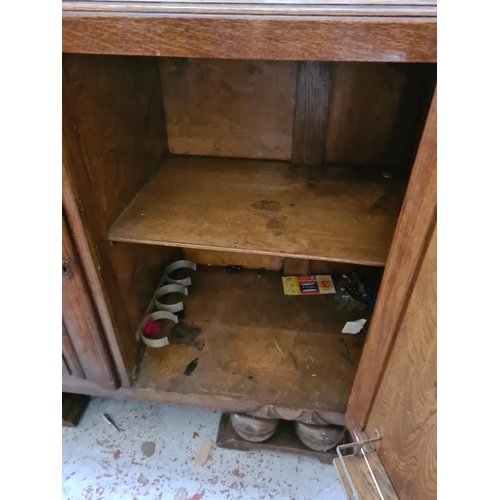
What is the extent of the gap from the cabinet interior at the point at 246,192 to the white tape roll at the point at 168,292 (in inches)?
1.2

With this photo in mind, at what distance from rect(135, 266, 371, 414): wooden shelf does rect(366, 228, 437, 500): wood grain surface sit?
0.27 meters

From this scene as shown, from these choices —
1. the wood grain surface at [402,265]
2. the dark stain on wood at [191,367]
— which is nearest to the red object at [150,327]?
the dark stain on wood at [191,367]

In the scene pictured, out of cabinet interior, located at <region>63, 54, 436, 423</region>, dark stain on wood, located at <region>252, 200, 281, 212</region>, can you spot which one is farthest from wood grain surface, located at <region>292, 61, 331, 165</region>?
dark stain on wood, located at <region>252, 200, 281, 212</region>

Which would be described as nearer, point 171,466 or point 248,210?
point 248,210

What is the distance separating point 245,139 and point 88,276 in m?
0.51

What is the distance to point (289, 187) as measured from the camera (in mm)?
941

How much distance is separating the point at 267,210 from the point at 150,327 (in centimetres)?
45

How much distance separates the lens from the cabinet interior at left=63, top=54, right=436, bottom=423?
782 mm

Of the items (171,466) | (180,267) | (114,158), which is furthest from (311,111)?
(171,466)

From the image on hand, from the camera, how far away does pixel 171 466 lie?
3.35 feet

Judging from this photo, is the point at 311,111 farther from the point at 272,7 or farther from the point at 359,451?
the point at 359,451
